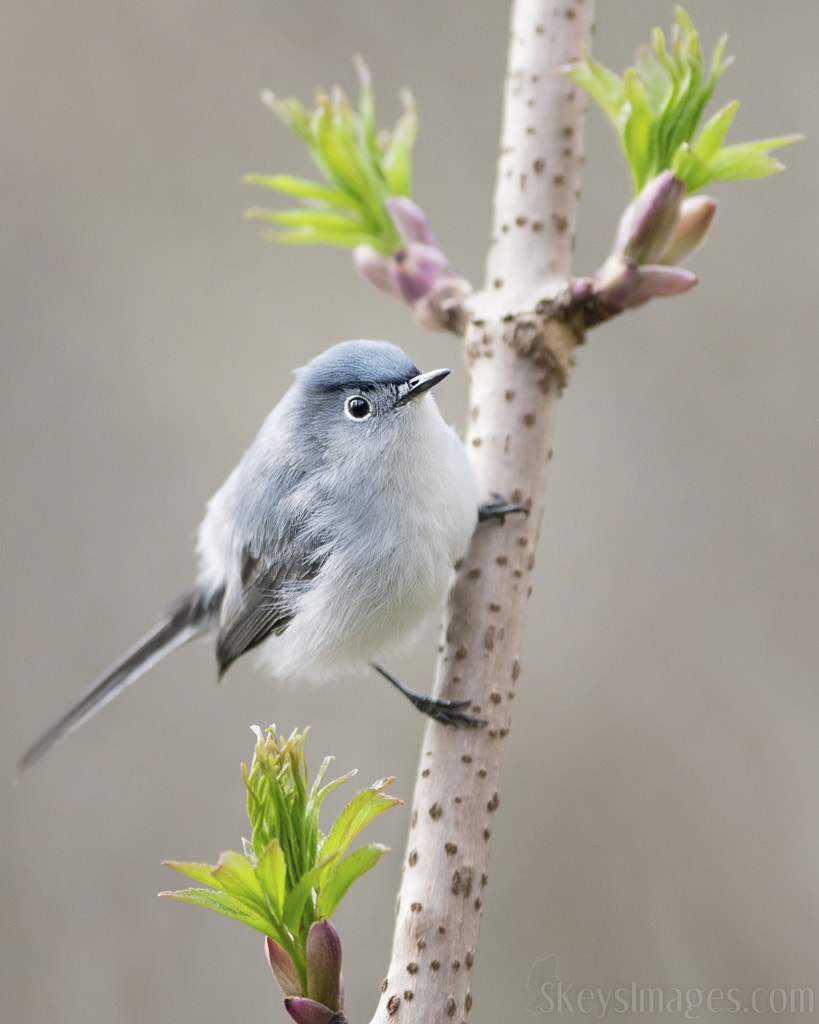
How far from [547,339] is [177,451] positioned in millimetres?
1268

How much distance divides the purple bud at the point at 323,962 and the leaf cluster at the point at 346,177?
72 cm

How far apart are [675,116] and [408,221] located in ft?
0.99

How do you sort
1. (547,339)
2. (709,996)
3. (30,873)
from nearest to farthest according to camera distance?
(547,339)
(709,996)
(30,873)

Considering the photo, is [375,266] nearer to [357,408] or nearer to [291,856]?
[357,408]

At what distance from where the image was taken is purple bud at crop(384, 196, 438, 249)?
1079 millimetres

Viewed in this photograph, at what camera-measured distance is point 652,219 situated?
0.91 meters

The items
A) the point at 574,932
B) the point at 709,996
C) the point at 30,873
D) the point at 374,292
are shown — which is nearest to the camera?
the point at 709,996

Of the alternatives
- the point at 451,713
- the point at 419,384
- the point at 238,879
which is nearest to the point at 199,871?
the point at 238,879

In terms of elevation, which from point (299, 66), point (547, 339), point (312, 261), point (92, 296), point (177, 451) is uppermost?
point (299, 66)

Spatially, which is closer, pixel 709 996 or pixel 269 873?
pixel 269 873

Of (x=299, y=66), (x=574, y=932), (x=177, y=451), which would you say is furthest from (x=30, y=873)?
(x=299, y=66)

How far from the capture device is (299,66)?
220 cm

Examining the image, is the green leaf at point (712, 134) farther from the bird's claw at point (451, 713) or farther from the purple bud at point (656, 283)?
the bird's claw at point (451, 713)

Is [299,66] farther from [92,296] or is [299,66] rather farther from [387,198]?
[387,198]
